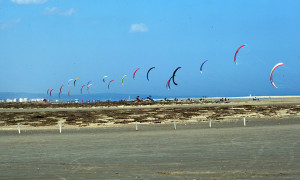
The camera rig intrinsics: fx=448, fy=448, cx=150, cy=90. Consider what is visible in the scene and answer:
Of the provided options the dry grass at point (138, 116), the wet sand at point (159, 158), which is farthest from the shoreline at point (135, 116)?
the wet sand at point (159, 158)

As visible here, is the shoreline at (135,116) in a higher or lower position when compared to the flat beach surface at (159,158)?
higher

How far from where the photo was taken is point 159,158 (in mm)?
16547

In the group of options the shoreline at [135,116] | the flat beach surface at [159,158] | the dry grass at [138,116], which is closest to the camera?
the flat beach surface at [159,158]

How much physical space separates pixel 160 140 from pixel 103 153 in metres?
5.22

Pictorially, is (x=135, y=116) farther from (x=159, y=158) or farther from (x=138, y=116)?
(x=159, y=158)

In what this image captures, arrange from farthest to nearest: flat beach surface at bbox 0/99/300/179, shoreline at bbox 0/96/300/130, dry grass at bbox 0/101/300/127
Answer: dry grass at bbox 0/101/300/127 → shoreline at bbox 0/96/300/130 → flat beach surface at bbox 0/99/300/179

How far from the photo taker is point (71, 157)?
17.6 m

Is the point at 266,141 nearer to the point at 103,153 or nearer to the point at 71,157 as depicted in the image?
the point at 103,153

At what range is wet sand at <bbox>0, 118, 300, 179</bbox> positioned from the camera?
13.2 meters

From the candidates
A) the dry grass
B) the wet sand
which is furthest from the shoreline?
the wet sand

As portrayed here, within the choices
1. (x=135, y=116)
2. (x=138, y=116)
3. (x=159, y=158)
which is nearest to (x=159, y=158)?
(x=159, y=158)

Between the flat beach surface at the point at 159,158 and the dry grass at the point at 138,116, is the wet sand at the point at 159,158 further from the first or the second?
the dry grass at the point at 138,116

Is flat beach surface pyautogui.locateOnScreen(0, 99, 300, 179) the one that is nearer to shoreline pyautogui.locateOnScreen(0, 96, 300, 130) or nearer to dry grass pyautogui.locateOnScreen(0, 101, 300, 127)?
shoreline pyautogui.locateOnScreen(0, 96, 300, 130)

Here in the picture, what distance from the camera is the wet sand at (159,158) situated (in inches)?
520
